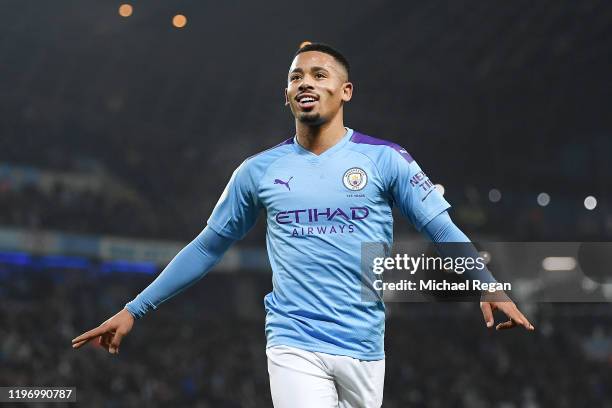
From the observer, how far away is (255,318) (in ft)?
102

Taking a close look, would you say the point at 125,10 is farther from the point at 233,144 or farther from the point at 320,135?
the point at 320,135

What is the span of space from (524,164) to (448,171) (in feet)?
14.2

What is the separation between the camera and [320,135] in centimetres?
414

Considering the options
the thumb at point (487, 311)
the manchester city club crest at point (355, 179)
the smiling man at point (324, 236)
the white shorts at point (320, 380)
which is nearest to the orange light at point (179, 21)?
the smiling man at point (324, 236)

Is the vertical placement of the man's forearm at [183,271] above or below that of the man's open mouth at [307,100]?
below

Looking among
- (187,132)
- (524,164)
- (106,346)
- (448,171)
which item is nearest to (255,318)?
(187,132)

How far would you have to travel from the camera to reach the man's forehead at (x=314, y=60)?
405 cm

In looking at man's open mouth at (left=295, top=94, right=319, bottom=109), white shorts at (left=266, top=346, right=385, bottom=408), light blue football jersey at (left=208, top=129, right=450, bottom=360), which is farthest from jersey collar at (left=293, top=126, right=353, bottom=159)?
white shorts at (left=266, top=346, right=385, bottom=408)

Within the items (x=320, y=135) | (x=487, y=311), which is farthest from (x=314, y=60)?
(x=487, y=311)

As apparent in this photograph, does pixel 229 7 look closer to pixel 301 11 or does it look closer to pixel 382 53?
pixel 301 11

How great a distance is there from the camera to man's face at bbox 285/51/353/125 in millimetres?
4016

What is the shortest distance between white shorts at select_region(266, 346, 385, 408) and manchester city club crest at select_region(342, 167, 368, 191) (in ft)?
2.43

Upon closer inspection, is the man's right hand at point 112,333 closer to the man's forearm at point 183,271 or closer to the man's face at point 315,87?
the man's forearm at point 183,271

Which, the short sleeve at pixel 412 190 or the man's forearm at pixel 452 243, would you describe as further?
the short sleeve at pixel 412 190
